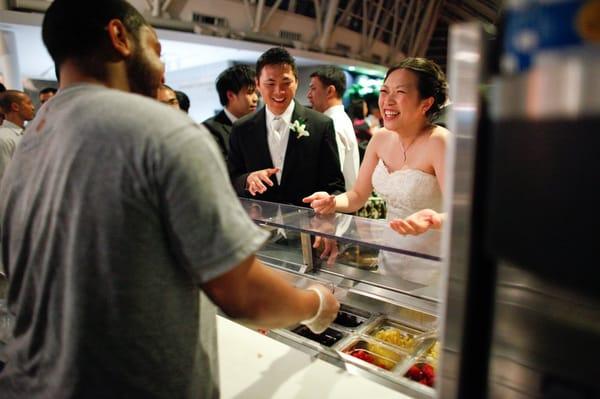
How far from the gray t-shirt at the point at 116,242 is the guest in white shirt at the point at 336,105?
10.3 ft

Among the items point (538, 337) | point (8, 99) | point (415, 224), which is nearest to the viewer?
point (538, 337)

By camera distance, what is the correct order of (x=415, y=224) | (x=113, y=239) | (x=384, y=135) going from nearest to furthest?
1. (x=113, y=239)
2. (x=415, y=224)
3. (x=384, y=135)

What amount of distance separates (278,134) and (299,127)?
0.22 metres

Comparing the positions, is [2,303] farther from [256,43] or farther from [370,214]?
[256,43]

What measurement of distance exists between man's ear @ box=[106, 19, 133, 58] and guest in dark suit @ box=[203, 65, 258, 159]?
2.80 metres

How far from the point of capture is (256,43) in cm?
1133

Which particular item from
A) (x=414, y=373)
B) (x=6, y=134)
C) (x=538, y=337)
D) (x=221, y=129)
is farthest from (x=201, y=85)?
(x=538, y=337)

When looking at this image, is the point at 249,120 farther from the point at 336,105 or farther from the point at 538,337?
the point at 538,337

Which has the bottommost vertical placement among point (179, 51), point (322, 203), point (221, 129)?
point (322, 203)

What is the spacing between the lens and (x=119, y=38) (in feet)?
3.15

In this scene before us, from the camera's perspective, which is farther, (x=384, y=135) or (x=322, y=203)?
(x=384, y=135)

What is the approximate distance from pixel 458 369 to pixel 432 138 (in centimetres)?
179

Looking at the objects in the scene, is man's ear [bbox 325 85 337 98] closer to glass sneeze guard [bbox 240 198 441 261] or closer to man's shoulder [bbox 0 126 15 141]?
glass sneeze guard [bbox 240 198 441 261]

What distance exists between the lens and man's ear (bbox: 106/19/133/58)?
94 cm
